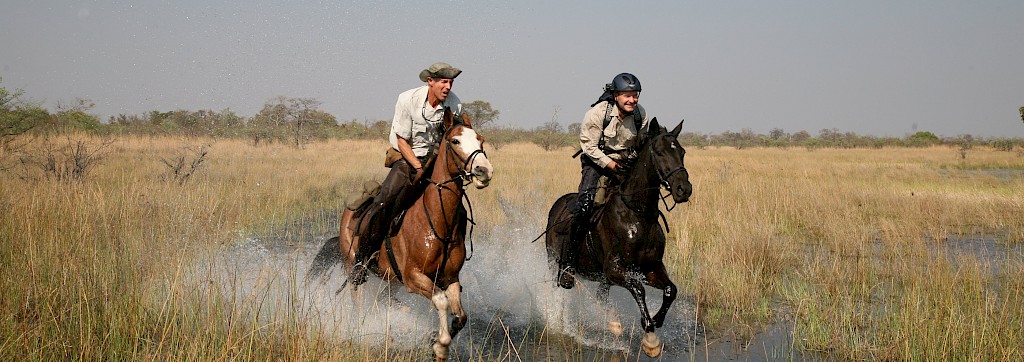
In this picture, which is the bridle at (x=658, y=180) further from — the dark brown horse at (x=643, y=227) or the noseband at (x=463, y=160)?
the noseband at (x=463, y=160)

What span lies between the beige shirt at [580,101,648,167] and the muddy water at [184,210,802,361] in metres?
1.40

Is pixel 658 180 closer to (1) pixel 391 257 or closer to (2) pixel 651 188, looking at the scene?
(2) pixel 651 188

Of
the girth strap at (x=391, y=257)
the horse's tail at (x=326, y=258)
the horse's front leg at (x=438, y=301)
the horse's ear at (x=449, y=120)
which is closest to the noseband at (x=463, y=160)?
the horse's ear at (x=449, y=120)

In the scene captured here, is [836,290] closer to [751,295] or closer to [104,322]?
[751,295]

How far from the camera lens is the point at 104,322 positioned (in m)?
4.62

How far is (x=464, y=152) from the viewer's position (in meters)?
5.46

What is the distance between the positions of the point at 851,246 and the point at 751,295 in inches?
129

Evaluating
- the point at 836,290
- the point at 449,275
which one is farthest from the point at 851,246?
the point at 449,275

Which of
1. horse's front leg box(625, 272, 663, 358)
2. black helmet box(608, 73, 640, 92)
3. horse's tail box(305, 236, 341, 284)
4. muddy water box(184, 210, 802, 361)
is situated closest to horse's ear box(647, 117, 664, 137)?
black helmet box(608, 73, 640, 92)

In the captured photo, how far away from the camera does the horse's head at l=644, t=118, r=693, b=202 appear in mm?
5703

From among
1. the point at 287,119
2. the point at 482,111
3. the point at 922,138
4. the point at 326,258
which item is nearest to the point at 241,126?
the point at 287,119

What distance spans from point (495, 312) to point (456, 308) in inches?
68.2

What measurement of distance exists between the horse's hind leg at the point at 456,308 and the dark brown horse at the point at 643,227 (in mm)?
1575

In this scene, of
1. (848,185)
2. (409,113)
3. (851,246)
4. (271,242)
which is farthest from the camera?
(848,185)
